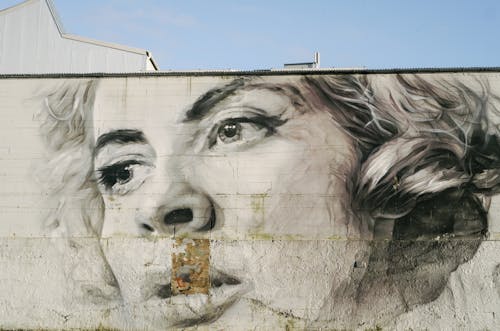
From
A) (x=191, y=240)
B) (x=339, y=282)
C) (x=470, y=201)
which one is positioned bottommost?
(x=339, y=282)

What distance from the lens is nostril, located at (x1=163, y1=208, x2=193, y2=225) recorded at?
10.1 m

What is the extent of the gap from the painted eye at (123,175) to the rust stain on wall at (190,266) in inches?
50.8

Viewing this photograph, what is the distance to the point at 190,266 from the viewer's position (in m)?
10.0

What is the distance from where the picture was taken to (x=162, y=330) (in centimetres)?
994

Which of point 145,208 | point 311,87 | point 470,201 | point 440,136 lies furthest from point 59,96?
point 470,201

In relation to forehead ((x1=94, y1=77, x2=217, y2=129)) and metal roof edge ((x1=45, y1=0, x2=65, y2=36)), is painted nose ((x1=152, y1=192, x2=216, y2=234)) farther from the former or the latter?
metal roof edge ((x1=45, y1=0, x2=65, y2=36))

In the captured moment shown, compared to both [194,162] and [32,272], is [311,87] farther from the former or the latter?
[32,272]

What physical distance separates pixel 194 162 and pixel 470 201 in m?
4.80

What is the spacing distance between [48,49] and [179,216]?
28.8ft

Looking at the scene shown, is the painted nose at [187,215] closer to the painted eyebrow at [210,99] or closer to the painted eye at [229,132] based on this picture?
the painted eye at [229,132]

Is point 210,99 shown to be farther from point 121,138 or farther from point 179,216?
point 179,216

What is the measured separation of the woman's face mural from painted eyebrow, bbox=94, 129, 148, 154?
0.02 m

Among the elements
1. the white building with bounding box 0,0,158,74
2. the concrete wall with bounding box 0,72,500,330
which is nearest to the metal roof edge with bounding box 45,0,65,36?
the white building with bounding box 0,0,158,74

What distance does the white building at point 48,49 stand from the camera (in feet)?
53.3
